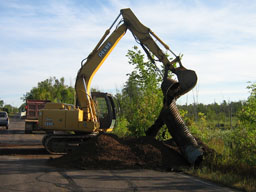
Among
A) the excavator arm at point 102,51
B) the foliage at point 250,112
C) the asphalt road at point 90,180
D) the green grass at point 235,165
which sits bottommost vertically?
the asphalt road at point 90,180

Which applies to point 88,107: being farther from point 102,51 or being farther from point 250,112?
point 250,112

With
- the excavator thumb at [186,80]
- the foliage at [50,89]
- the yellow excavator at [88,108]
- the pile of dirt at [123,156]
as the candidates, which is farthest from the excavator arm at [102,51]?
the foliage at [50,89]

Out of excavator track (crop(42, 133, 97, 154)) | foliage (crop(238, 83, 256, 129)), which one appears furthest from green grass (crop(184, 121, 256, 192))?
excavator track (crop(42, 133, 97, 154))

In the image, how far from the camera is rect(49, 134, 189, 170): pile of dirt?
11617mm

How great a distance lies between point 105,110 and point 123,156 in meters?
4.32

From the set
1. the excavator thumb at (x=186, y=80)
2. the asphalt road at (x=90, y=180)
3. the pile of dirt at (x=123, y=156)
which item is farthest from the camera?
the excavator thumb at (x=186, y=80)

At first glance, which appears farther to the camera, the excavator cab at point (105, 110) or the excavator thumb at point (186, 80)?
the excavator cab at point (105, 110)

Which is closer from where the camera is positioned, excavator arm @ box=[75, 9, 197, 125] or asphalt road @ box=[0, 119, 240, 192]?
asphalt road @ box=[0, 119, 240, 192]

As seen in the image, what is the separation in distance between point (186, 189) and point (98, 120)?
25.4 ft

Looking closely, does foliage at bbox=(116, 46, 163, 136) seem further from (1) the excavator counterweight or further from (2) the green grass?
(2) the green grass

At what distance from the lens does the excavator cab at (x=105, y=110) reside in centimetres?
1586

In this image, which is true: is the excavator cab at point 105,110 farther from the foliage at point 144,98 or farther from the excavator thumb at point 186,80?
the excavator thumb at point 186,80

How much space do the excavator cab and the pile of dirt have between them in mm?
2701

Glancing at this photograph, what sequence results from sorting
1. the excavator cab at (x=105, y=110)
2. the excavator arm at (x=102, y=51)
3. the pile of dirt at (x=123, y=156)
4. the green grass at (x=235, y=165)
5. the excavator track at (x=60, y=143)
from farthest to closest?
the excavator cab at (x=105, y=110), the excavator track at (x=60, y=143), the excavator arm at (x=102, y=51), the pile of dirt at (x=123, y=156), the green grass at (x=235, y=165)
